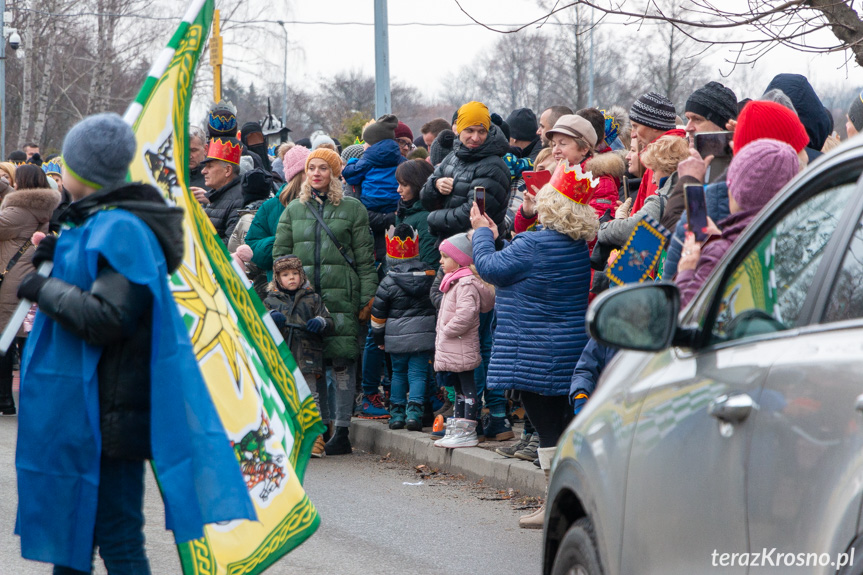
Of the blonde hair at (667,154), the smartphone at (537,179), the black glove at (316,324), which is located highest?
the blonde hair at (667,154)

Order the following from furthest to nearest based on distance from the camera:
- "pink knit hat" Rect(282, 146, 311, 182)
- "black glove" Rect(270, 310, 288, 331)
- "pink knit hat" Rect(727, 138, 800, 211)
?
"pink knit hat" Rect(282, 146, 311, 182), "black glove" Rect(270, 310, 288, 331), "pink knit hat" Rect(727, 138, 800, 211)

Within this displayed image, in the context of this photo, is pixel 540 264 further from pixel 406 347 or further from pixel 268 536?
pixel 268 536

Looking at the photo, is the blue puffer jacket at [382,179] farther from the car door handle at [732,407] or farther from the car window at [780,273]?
the car door handle at [732,407]

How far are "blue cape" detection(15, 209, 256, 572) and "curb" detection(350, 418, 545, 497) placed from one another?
3.41 metres

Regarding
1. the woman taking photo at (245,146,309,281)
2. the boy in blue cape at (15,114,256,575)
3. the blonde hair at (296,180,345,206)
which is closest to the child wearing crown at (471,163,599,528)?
the blonde hair at (296,180,345,206)

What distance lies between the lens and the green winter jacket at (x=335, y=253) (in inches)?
335

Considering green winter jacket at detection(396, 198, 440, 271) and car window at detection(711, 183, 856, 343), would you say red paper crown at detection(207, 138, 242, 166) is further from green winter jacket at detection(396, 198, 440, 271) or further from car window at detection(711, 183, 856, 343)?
car window at detection(711, 183, 856, 343)

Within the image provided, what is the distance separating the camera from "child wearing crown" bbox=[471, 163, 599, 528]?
252 inches

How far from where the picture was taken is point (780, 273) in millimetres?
2426

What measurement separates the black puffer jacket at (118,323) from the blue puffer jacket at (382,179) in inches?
225

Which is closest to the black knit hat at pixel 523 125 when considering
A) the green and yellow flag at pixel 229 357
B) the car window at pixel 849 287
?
the green and yellow flag at pixel 229 357

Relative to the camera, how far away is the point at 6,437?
9.04 m

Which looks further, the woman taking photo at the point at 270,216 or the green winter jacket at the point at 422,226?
the woman taking photo at the point at 270,216

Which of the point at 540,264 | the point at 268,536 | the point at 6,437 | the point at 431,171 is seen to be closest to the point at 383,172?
the point at 431,171
